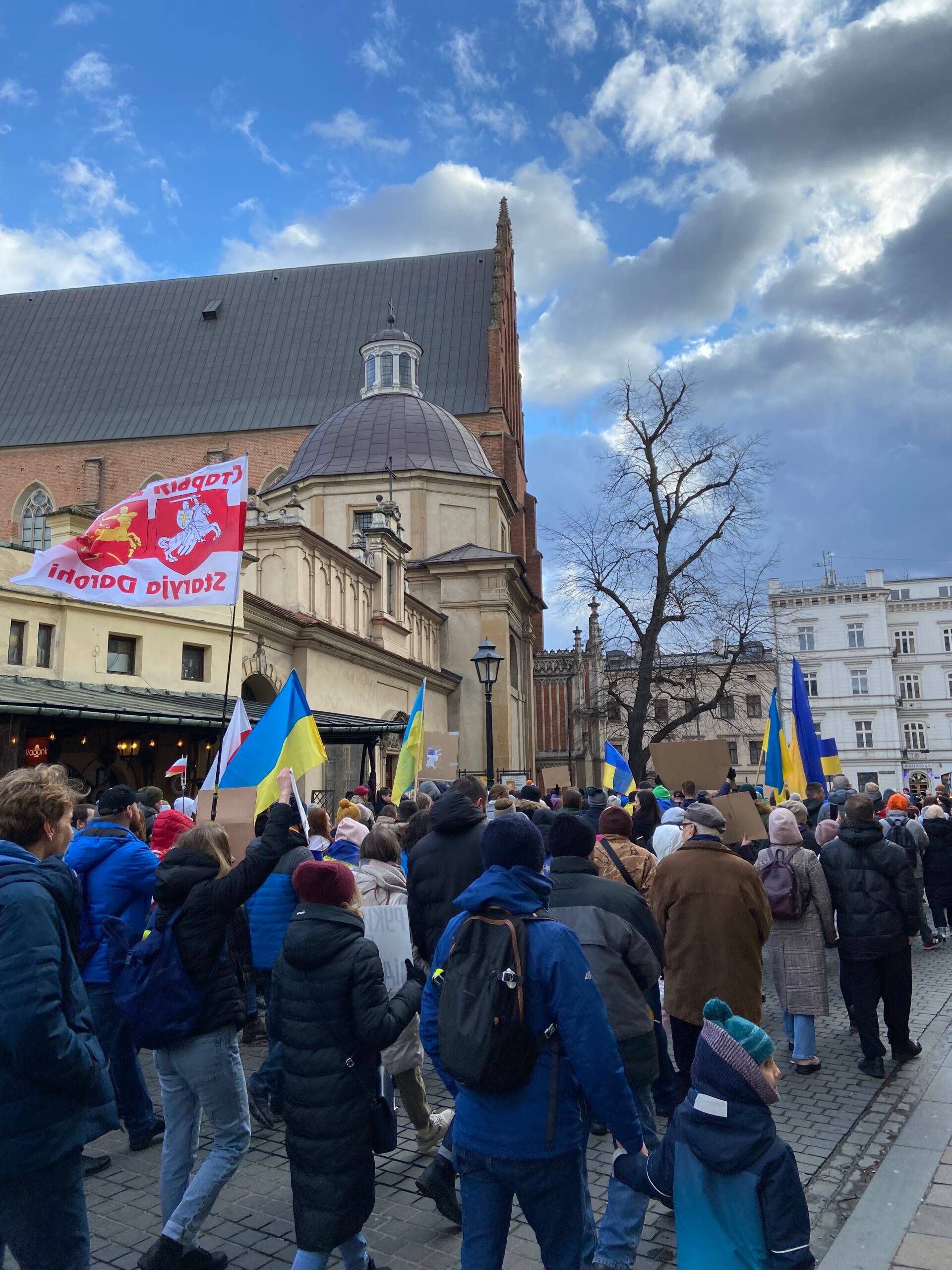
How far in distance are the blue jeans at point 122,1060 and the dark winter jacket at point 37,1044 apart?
2.71m

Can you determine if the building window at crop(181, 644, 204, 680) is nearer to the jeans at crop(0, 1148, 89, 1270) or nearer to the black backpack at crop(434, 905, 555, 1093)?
the jeans at crop(0, 1148, 89, 1270)

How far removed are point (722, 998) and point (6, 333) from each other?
54154mm

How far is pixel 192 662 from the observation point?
1659 cm

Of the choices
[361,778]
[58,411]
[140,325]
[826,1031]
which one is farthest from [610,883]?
[140,325]

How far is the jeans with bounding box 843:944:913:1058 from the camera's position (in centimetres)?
715

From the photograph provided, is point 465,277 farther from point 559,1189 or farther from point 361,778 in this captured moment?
point 559,1189

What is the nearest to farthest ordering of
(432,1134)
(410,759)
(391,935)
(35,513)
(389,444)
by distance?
(391,935)
(432,1134)
(410,759)
(389,444)
(35,513)

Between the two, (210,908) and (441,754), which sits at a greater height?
(441,754)

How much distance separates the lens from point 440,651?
3191 cm

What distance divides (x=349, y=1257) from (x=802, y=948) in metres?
4.47

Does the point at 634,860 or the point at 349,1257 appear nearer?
the point at 349,1257

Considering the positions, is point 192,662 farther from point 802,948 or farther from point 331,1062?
point 331,1062

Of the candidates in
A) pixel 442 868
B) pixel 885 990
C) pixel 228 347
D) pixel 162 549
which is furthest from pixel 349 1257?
pixel 228 347

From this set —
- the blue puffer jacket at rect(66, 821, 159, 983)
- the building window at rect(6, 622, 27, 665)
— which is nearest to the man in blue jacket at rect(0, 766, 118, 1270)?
the blue puffer jacket at rect(66, 821, 159, 983)
